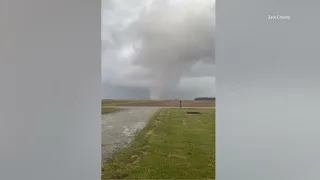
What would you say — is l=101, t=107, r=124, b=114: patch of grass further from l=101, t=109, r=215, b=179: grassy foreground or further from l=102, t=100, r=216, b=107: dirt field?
l=101, t=109, r=215, b=179: grassy foreground

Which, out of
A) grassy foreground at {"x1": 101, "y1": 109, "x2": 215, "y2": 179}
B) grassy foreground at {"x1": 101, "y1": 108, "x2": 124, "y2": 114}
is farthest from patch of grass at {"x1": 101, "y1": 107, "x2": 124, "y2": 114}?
grassy foreground at {"x1": 101, "y1": 109, "x2": 215, "y2": 179}

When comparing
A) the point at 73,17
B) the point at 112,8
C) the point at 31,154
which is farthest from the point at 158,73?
the point at 31,154

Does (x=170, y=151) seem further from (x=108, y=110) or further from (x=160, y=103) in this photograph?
(x=108, y=110)

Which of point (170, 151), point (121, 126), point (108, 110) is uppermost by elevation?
point (108, 110)

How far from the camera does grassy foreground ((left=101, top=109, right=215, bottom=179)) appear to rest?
2.72m

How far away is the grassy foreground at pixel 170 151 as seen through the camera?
2723 millimetres

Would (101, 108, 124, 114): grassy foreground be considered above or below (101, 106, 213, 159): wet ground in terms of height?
above

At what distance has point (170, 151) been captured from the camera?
9.04 ft

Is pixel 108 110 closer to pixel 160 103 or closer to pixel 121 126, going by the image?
pixel 121 126

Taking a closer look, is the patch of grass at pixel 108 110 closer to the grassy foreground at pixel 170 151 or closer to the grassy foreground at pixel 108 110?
the grassy foreground at pixel 108 110

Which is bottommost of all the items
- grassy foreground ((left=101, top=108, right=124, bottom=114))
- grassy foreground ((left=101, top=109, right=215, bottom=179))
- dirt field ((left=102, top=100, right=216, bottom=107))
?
grassy foreground ((left=101, top=109, right=215, bottom=179))

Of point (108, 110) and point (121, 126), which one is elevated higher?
point (108, 110)

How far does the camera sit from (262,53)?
8.38 feet

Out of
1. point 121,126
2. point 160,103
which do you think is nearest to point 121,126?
point 121,126
